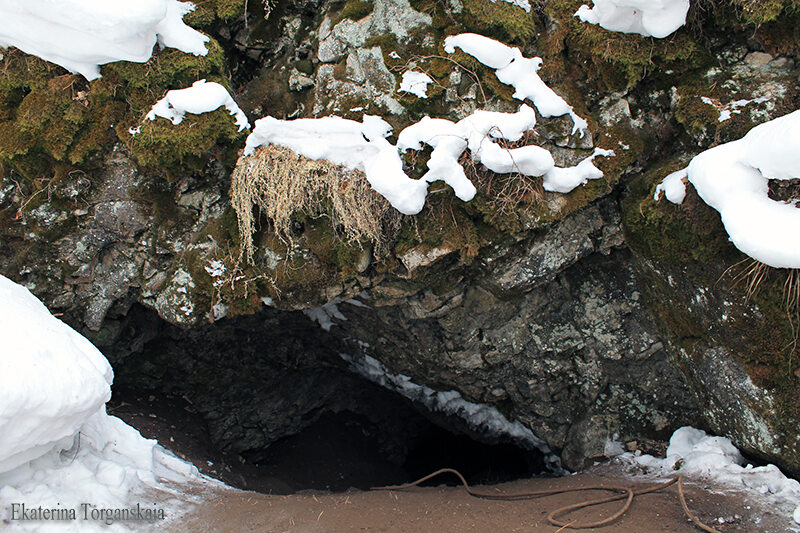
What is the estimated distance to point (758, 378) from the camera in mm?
3574

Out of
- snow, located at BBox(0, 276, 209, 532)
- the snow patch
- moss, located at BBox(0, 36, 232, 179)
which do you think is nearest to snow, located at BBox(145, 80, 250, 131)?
moss, located at BBox(0, 36, 232, 179)

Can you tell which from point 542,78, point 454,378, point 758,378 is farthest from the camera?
point 454,378

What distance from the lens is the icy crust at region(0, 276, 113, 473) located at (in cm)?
301

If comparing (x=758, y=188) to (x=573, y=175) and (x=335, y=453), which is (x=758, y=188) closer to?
(x=573, y=175)

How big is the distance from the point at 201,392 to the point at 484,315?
3698 millimetres

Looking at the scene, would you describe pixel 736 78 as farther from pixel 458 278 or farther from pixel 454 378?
pixel 454 378

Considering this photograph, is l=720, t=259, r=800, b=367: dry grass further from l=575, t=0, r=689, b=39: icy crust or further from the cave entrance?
the cave entrance

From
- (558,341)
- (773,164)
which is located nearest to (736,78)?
(773,164)

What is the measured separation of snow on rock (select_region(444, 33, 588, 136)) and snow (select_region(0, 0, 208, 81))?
7.70 feet

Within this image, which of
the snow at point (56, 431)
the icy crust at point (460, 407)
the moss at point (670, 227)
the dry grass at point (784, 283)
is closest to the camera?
the snow at point (56, 431)

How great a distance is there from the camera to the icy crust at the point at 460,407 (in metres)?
5.90

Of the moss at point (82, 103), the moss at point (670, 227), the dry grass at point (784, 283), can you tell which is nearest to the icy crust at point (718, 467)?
the dry grass at point (784, 283)

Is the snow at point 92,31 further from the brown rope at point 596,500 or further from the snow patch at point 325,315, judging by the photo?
the brown rope at point 596,500

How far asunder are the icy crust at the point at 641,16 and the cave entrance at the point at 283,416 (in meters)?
4.36
